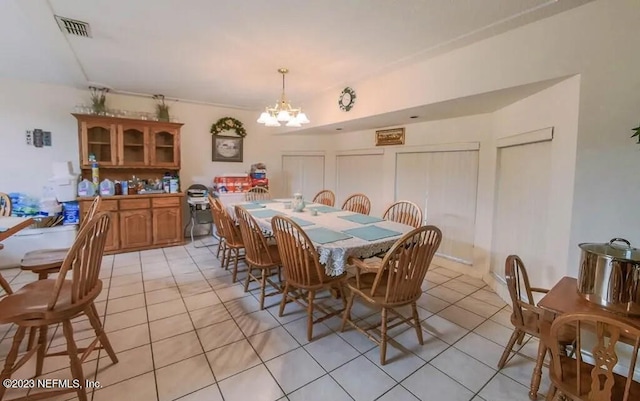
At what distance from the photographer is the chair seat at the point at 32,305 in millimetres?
1481

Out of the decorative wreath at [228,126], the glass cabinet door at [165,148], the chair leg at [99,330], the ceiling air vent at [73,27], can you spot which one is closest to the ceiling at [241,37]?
the ceiling air vent at [73,27]

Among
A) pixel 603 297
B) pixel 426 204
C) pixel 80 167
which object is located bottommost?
pixel 603 297

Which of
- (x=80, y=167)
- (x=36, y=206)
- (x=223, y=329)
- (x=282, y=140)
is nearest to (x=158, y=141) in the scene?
(x=80, y=167)

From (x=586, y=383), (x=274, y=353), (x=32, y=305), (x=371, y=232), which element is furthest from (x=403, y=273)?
(x=32, y=305)

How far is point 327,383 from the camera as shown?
71.2 inches

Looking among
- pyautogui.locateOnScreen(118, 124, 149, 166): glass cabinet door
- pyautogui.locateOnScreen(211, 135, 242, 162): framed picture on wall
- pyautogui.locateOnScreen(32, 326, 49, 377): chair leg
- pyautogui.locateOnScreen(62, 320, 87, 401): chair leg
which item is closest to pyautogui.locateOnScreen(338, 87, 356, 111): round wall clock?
pyautogui.locateOnScreen(211, 135, 242, 162): framed picture on wall

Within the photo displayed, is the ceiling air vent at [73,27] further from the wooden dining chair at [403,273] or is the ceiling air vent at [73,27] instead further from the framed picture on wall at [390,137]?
the framed picture on wall at [390,137]

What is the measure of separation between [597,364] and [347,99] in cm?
369

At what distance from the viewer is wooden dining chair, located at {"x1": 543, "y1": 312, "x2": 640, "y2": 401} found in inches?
42.7

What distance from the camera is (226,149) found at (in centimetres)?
551

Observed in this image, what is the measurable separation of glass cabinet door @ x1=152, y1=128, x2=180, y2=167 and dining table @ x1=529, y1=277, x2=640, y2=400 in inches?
194

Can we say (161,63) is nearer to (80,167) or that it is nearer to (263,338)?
(80,167)

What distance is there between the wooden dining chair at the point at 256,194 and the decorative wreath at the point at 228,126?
1.26m

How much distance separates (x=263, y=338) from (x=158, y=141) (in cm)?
404
